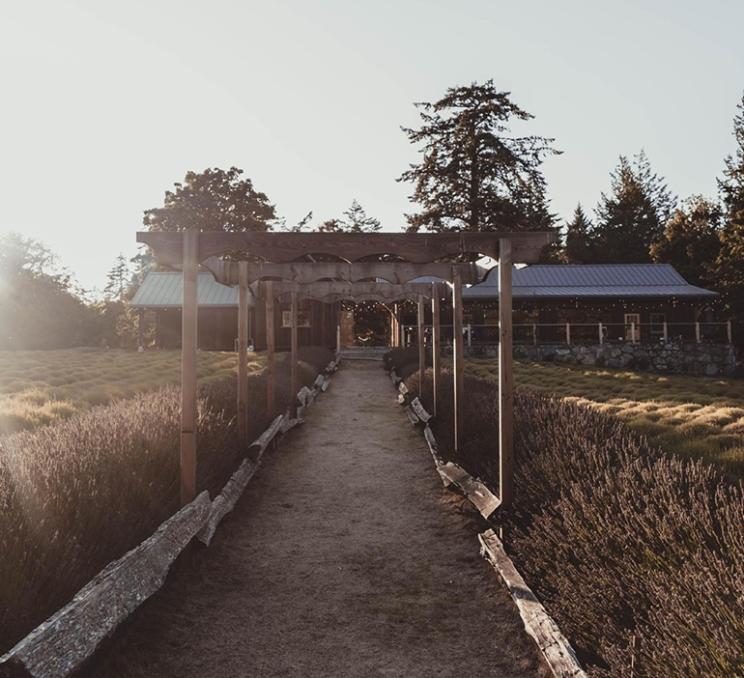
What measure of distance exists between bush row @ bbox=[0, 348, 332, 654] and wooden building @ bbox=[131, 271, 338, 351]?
991 inches

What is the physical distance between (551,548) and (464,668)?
100 centimetres

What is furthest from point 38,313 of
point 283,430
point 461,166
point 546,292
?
point 283,430

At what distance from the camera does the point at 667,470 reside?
160 inches

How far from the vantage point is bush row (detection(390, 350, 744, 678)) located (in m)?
2.58

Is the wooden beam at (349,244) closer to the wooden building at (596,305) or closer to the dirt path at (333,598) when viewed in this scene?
the dirt path at (333,598)

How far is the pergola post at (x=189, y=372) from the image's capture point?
5402 mm

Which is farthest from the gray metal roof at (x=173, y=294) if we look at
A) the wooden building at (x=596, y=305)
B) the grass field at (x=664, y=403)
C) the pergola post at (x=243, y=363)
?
the pergola post at (x=243, y=363)

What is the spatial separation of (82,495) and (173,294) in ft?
102

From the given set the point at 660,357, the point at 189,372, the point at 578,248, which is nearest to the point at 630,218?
the point at 578,248

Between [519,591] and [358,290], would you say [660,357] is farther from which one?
[519,591]

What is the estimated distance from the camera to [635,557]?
3453 millimetres

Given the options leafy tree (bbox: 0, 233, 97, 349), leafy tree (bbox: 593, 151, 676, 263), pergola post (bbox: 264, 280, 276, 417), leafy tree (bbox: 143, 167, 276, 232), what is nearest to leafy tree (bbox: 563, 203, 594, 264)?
leafy tree (bbox: 593, 151, 676, 263)

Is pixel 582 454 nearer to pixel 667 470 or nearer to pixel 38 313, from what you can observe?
pixel 667 470

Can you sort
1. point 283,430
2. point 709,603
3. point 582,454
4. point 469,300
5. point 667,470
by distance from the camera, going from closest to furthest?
point 709,603
point 667,470
point 582,454
point 283,430
point 469,300
